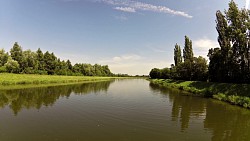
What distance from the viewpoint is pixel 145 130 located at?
51.3ft

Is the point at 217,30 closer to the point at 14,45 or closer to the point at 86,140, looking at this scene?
the point at 86,140

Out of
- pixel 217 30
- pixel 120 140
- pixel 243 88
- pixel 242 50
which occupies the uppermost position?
pixel 217 30

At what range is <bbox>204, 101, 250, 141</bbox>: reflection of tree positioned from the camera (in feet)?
48.3

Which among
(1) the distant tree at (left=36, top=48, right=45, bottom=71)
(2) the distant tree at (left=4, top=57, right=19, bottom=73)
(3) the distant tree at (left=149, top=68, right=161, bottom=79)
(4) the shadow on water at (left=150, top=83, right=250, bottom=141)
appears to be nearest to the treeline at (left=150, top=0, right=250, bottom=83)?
(4) the shadow on water at (left=150, top=83, right=250, bottom=141)

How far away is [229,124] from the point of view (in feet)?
60.4

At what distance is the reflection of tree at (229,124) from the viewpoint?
48.3 ft

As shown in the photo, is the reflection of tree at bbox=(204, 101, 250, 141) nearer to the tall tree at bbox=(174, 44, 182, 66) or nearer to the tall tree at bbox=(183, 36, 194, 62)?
the tall tree at bbox=(183, 36, 194, 62)

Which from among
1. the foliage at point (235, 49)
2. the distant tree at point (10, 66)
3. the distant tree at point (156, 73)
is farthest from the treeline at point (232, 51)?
the distant tree at point (156, 73)

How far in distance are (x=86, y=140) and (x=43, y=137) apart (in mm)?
2893

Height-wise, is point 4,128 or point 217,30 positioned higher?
point 217,30

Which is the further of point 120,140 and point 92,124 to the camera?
point 92,124

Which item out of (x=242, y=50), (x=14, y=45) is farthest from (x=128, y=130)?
(x=14, y=45)

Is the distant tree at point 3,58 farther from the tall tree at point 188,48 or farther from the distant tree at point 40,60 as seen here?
Answer: the tall tree at point 188,48

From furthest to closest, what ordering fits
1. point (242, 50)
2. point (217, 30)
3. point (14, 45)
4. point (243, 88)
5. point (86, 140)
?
point (14, 45) < point (217, 30) < point (242, 50) < point (243, 88) < point (86, 140)
